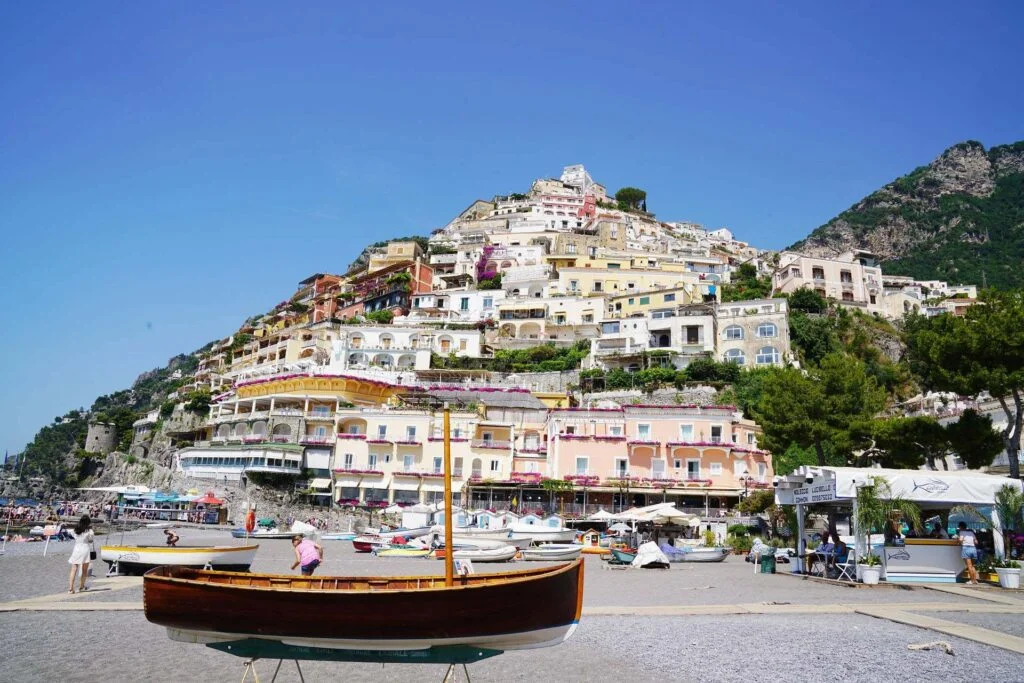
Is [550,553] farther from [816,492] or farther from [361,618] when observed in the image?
[361,618]

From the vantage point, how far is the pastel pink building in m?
42.5

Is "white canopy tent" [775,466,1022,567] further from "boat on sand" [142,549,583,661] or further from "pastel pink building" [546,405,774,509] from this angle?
"pastel pink building" [546,405,774,509]

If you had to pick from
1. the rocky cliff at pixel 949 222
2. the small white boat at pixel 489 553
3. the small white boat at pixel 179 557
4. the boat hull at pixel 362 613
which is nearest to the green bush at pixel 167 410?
the small white boat at pixel 489 553

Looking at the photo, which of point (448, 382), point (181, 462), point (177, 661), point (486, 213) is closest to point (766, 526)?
point (177, 661)

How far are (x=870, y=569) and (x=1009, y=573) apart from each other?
318cm

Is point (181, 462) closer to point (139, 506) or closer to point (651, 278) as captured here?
point (139, 506)

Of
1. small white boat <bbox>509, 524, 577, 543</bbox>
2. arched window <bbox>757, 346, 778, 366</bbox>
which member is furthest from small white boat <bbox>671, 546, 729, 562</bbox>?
arched window <bbox>757, 346, 778, 366</bbox>

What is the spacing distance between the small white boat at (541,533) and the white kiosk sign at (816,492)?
14.8 meters

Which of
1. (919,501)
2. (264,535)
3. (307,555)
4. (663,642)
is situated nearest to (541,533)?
(264,535)

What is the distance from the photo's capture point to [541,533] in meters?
32.2

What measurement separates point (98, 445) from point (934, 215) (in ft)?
497

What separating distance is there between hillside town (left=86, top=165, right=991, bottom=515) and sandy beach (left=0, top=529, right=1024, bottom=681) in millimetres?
26984

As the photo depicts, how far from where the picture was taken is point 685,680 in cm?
802

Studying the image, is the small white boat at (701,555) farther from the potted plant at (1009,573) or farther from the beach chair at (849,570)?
the potted plant at (1009,573)
